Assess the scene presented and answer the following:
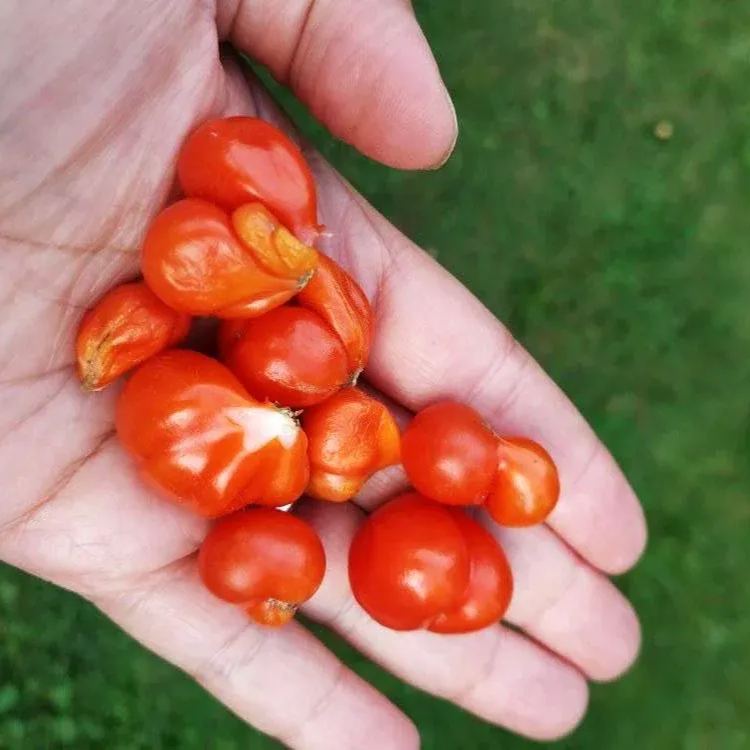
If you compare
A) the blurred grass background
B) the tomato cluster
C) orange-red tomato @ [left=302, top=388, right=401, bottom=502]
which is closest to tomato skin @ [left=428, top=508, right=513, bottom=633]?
the tomato cluster

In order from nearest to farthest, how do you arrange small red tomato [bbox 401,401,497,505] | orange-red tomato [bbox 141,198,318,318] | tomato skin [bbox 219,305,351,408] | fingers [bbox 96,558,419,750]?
orange-red tomato [bbox 141,198,318,318] < tomato skin [bbox 219,305,351,408] < small red tomato [bbox 401,401,497,505] < fingers [bbox 96,558,419,750]

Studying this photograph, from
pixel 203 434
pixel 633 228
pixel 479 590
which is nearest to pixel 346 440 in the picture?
pixel 203 434

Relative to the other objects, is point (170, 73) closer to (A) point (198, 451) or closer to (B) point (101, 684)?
(A) point (198, 451)

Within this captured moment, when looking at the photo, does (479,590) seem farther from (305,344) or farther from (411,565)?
(305,344)

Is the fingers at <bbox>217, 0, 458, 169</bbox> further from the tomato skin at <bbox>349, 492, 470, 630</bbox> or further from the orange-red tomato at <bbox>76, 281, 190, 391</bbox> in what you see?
the tomato skin at <bbox>349, 492, 470, 630</bbox>

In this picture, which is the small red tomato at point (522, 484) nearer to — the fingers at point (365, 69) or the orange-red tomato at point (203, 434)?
the orange-red tomato at point (203, 434)
